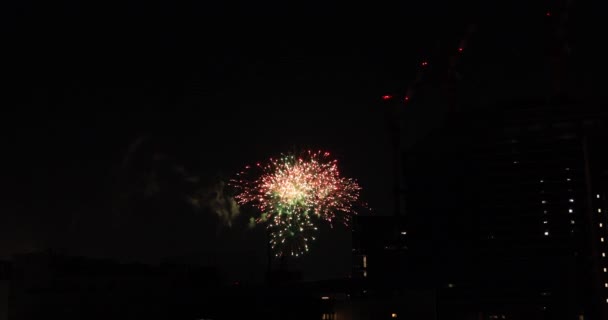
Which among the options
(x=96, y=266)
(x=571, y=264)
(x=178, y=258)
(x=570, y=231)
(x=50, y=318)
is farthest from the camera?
(x=570, y=231)

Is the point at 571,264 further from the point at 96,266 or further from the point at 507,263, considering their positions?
the point at 96,266

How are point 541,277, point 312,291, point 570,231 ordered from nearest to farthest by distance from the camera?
point 312,291
point 541,277
point 570,231

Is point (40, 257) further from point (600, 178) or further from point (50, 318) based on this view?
point (600, 178)

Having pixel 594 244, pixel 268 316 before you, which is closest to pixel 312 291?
pixel 268 316

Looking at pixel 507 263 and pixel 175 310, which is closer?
pixel 175 310

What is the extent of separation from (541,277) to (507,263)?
109 feet

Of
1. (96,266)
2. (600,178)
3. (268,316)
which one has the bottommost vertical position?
(268,316)

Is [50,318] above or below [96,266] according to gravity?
below

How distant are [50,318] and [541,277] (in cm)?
11659

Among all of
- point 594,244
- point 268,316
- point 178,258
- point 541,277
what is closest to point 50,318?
point 268,316

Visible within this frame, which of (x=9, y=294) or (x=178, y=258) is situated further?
(x=178, y=258)

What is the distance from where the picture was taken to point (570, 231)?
635 feet

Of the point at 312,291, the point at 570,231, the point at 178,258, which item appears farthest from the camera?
the point at 570,231

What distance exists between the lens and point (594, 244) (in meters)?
189
